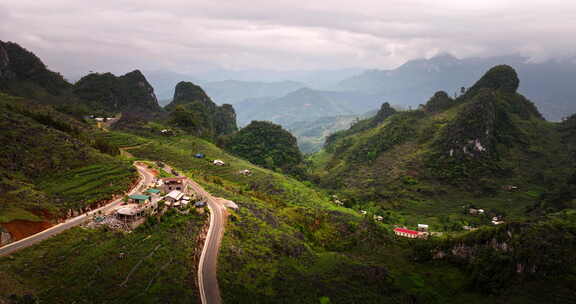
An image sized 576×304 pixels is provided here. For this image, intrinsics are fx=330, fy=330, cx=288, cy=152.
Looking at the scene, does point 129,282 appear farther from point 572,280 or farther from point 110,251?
point 572,280

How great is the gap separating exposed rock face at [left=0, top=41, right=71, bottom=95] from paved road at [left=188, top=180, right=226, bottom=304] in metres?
97.3

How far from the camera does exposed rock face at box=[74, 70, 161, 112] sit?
12125 centimetres

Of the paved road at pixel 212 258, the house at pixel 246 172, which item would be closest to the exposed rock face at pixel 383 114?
the house at pixel 246 172

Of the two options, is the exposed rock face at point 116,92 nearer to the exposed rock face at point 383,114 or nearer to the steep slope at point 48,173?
the steep slope at point 48,173

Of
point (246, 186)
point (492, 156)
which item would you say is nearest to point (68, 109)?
point (246, 186)

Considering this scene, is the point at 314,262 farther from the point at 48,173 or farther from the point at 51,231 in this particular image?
the point at 48,173

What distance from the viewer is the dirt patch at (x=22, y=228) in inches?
1142

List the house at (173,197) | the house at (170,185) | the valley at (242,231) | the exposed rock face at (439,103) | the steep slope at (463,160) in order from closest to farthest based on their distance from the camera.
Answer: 1. the valley at (242,231)
2. the house at (173,197)
3. the house at (170,185)
4. the steep slope at (463,160)
5. the exposed rock face at (439,103)

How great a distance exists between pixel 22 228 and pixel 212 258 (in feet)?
56.5

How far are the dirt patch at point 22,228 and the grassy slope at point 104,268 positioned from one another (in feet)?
8.55

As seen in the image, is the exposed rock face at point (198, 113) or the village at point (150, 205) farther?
the exposed rock face at point (198, 113)

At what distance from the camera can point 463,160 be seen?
91.8 metres

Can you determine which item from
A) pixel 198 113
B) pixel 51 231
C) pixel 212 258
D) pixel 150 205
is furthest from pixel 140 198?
pixel 198 113

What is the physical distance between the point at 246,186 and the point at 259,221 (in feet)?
83.4
